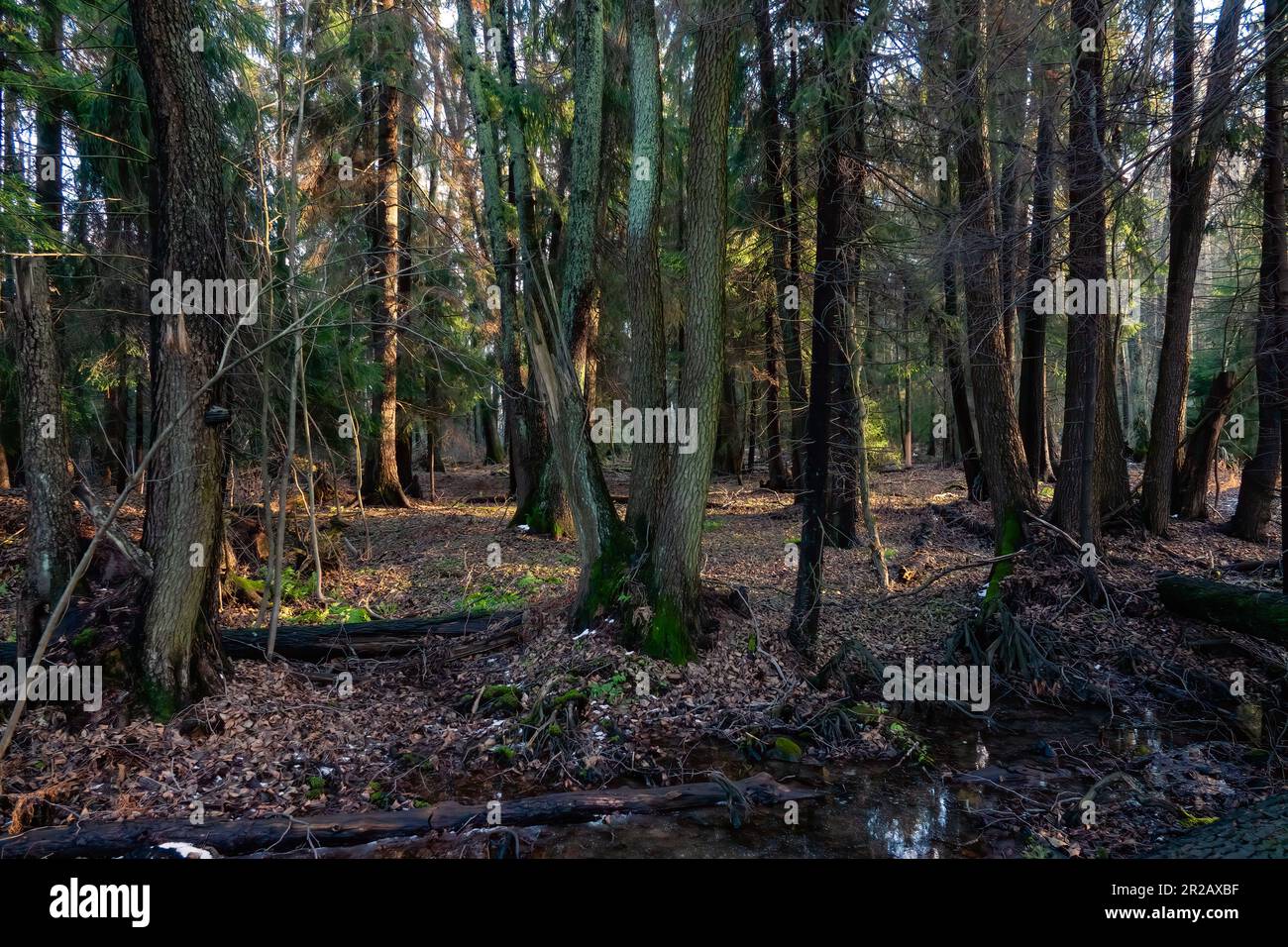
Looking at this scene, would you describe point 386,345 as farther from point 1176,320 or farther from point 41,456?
point 1176,320

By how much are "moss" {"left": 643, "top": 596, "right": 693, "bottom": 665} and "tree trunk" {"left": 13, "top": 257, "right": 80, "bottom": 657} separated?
5439 millimetres

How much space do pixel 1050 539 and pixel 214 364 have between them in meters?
9.91

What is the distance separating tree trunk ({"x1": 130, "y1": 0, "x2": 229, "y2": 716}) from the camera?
580cm

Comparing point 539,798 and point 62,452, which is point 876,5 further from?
point 62,452

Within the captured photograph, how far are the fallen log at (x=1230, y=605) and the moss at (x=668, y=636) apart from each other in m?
5.63

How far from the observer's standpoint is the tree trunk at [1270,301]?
21.4 ft

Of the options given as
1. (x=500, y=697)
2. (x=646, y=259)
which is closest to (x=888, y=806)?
(x=500, y=697)

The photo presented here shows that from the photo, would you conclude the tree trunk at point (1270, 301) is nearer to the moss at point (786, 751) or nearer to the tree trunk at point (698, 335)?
the tree trunk at point (698, 335)

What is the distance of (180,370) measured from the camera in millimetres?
5863

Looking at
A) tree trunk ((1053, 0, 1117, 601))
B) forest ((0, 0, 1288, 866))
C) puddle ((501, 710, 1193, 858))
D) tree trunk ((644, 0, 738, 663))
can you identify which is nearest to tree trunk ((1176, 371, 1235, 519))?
forest ((0, 0, 1288, 866))

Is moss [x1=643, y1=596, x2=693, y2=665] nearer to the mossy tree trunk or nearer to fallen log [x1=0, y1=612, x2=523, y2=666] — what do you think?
the mossy tree trunk

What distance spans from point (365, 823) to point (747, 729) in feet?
10.9
